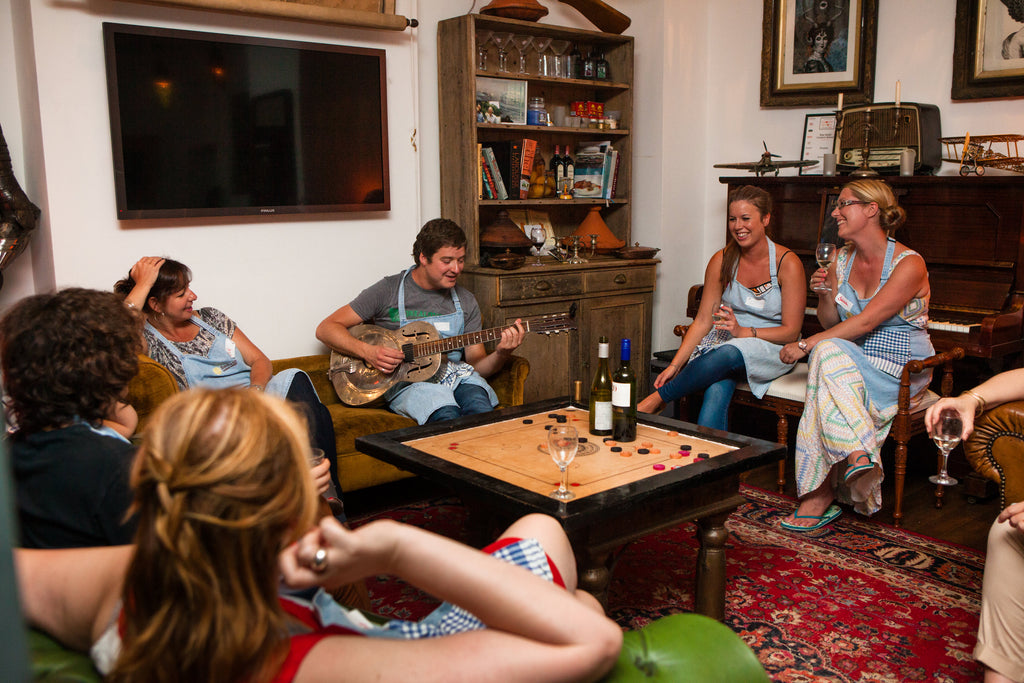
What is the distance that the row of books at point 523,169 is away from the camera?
13.7ft

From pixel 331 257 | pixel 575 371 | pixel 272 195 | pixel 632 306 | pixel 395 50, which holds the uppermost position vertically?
pixel 395 50

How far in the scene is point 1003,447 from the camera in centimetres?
224

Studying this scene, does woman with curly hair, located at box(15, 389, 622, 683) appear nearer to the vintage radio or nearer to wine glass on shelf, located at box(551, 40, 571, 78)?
the vintage radio

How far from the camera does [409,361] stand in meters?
3.41

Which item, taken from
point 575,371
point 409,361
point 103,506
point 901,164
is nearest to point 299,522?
point 103,506

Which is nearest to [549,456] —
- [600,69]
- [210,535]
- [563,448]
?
[563,448]

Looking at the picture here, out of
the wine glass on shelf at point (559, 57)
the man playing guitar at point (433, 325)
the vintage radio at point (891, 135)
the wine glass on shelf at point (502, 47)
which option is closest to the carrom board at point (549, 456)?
the man playing guitar at point (433, 325)

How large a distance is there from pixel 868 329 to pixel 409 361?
5.84 ft

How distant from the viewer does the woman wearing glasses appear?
3.10m

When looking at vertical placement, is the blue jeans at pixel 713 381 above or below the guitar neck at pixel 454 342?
below

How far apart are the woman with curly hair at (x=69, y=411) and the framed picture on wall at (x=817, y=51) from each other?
396cm

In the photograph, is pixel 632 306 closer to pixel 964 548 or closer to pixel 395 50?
pixel 395 50

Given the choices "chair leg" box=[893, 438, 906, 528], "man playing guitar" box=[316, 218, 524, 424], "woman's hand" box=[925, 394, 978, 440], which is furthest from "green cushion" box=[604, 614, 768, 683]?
"chair leg" box=[893, 438, 906, 528]

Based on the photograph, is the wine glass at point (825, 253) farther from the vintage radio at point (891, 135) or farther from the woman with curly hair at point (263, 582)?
the woman with curly hair at point (263, 582)
